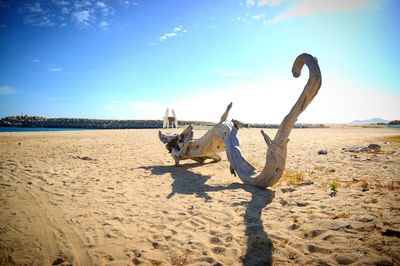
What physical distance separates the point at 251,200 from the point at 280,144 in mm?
1441

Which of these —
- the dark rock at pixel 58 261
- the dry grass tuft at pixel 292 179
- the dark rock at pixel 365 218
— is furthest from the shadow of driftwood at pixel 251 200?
the dark rock at pixel 58 261

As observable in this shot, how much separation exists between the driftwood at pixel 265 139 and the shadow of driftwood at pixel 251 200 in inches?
15.9

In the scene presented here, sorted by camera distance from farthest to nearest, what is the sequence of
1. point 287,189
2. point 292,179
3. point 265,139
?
point 292,179, point 287,189, point 265,139

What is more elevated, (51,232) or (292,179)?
(292,179)

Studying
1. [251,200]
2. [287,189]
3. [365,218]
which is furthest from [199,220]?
[365,218]

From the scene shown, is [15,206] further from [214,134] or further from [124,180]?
[214,134]

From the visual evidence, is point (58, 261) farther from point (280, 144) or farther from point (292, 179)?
point (292, 179)

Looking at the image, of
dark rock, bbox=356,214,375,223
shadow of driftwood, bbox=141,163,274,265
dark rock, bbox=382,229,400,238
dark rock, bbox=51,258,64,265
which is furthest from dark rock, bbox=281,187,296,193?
dark rock, bbox=51,258,64,265

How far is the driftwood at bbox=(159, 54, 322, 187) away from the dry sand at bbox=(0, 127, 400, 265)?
428 mm

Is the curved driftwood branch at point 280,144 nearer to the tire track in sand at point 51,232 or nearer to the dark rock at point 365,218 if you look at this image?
→ the dark rock at point 365,218

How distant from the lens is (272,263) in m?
2.93

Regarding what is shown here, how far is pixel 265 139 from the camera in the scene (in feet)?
18.4

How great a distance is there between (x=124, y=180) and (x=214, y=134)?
11.0 ft

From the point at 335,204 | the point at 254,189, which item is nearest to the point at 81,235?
the point at 254,189
